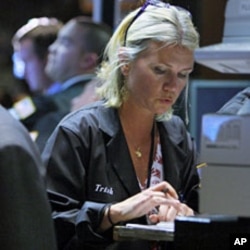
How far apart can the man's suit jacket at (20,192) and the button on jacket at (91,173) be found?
0.40m

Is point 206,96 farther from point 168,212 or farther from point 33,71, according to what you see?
point 33,71

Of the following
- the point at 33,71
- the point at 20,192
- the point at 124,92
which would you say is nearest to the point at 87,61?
the point at 33,71

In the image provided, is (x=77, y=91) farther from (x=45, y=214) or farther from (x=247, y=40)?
(x=45, y=214)

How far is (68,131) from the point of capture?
4.95 ft

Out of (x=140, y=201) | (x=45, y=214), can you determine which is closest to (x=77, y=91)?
(x=140, y=201)

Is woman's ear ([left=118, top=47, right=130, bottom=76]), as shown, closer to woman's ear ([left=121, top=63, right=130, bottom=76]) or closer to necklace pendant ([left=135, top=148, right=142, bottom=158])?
woman's ear ([left=121, top=63, right=130, bottom=76])

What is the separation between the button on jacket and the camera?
1468 mm

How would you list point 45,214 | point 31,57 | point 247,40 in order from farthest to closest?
point 31,57 → point 247,40 → point 45,214

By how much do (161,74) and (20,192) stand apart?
1.65ft

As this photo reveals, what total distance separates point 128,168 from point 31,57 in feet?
4.14

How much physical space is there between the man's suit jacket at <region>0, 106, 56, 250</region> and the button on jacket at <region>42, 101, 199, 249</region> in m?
0.40

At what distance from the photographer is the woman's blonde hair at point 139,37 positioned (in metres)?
1.44

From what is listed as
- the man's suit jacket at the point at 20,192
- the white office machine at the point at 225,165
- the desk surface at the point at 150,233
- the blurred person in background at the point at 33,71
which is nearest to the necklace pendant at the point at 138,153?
the desk surface at the point at 150,233

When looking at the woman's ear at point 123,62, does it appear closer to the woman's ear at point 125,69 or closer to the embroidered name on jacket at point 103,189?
the woman's ear at point 125,69
